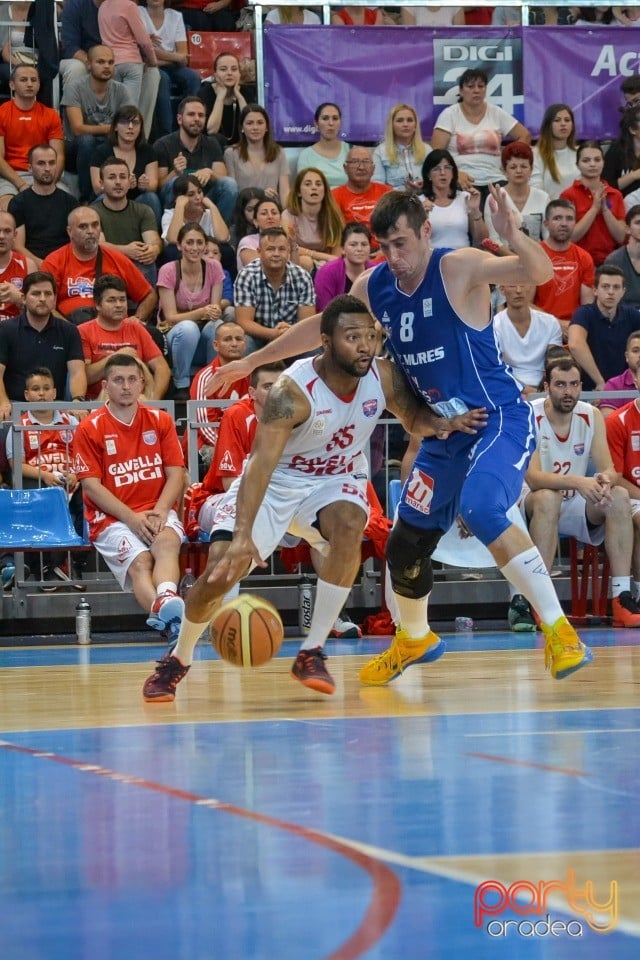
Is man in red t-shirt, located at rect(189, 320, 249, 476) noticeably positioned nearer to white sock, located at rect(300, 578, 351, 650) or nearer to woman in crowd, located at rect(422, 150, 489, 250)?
woman in crowd, located at rect(422, 150, 489, 250)

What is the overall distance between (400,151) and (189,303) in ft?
9.50

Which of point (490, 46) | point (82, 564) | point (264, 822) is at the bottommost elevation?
point (82, 564)

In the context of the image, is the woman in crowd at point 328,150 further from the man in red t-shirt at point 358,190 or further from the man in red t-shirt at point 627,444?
the man in red t-shirt at point 627,444

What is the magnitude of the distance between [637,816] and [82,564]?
8166mm

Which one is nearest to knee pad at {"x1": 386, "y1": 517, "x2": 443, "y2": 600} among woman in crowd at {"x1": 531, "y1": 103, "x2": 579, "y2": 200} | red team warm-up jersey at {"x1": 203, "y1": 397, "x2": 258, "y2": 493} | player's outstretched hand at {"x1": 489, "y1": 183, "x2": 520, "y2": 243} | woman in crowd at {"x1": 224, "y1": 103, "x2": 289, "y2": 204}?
player's outstretched hand at {"x1": 489, "y1": 183, "x2": 520, "y2": 243}

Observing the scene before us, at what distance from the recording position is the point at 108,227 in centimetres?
1249

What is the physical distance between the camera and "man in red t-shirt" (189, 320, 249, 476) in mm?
10711

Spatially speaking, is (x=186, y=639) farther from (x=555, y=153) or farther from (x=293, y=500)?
(x=555, y=153)

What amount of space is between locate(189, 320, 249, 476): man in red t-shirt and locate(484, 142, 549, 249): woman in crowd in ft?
10.5

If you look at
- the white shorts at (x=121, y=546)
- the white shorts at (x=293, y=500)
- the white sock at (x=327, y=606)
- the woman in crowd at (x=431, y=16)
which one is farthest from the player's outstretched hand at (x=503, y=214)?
the woman in crowd at (x=431, y=16)

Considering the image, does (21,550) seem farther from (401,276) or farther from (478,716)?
(478,716)

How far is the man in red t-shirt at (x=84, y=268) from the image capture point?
38.7ft

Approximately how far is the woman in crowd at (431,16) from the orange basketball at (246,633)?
378 inches

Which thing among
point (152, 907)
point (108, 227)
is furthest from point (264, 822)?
point (108, 227)
